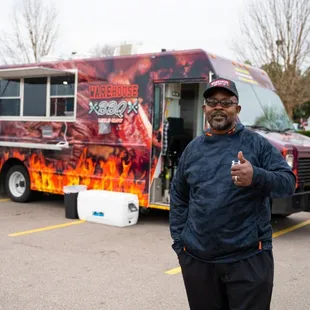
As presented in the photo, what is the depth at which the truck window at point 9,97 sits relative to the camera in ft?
33.1

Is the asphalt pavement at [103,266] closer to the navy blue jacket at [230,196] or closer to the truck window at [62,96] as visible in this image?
the navy blue jacket at [230,196]

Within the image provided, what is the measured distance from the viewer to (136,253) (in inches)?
243

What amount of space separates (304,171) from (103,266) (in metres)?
3.46

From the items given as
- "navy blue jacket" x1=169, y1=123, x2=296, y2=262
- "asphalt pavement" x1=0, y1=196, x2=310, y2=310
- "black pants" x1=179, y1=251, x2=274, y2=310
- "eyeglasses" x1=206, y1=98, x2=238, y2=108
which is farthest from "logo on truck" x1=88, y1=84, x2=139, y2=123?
"black pants" x1=179, y1=251, x2=274, y2=310

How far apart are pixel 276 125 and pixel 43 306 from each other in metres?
5.39

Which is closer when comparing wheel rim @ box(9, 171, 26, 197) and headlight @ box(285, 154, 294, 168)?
headlight @ box(285, 154, 294, 168)

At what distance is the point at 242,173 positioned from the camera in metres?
2.35

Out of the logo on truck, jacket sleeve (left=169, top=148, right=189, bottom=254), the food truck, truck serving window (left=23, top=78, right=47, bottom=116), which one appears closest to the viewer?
jacket sleeve (left=169, top=148, right=189, bottom=254)

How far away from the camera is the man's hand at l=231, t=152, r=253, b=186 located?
92.4 inches

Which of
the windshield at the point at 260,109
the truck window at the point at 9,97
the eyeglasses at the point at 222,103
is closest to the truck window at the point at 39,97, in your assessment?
the truck window at the point at 9,97

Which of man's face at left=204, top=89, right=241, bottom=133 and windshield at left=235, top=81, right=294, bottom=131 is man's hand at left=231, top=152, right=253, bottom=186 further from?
windshield at left=235, top=81, right=294, bottom=131

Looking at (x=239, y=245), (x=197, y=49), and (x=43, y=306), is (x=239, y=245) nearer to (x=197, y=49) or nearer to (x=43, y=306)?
(x=43, y=306)

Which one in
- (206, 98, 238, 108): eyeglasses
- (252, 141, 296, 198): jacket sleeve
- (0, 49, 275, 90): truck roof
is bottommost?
(252, 141, 296, 198): jacket sleeve

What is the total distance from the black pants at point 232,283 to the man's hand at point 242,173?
45cm
